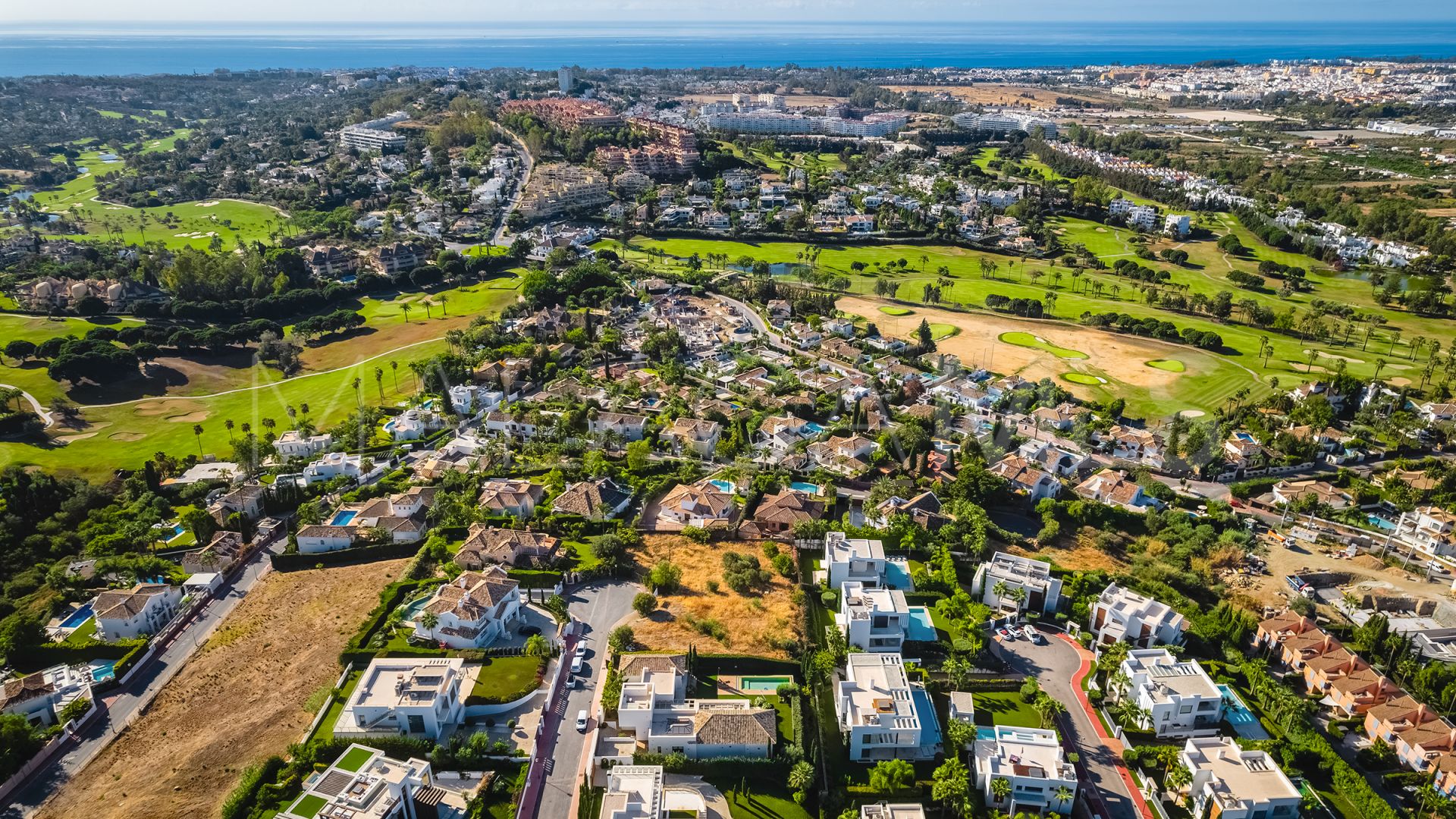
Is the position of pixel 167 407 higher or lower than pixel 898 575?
lower

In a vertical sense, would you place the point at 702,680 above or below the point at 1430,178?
below

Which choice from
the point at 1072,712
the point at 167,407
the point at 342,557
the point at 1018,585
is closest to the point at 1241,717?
the point at 1072,712

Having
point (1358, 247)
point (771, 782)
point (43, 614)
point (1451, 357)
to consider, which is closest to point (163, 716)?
point (43, 614)

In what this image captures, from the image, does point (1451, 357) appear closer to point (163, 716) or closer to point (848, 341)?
point (848, 341)

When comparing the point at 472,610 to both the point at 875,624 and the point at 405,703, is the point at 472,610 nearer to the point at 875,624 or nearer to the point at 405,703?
the point at 405,703

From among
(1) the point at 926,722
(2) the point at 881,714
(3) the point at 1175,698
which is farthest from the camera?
(1) the point at 926,722

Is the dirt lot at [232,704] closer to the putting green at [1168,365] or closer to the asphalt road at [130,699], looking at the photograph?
the asphalt road at [130,699]
